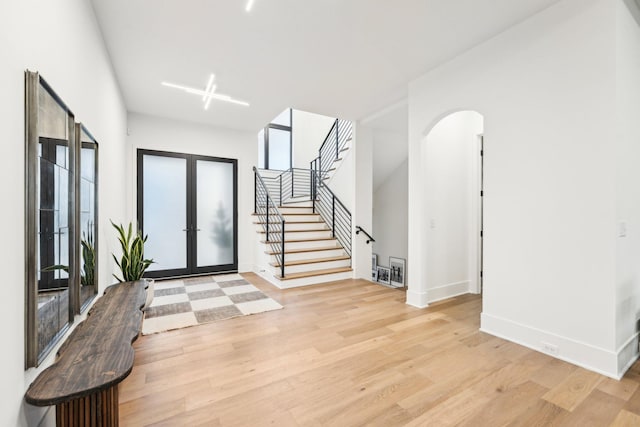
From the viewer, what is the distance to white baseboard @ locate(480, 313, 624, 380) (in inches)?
80.2

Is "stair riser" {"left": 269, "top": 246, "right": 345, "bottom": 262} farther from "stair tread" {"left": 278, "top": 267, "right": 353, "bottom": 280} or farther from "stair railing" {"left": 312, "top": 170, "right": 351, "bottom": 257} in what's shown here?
Answer: "stair tread" {"left": 278, "top": 267, "right": 353, "bottom": 280}

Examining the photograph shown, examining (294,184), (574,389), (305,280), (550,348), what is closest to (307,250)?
(305,280)

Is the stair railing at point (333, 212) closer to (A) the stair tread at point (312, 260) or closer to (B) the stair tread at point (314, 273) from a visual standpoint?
(A) the stair tread at point (312, 260)

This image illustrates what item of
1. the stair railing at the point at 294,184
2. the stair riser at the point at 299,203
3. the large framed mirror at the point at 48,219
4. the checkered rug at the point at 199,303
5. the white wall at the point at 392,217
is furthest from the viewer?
the stair railing at the point at 294,184

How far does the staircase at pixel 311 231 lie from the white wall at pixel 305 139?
3.65ft

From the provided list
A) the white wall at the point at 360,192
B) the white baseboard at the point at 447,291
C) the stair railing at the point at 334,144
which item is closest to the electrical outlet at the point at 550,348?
the white baseboard at the point at 447,291

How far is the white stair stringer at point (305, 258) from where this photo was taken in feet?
15.2

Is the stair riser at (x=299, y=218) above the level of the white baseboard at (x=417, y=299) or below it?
above

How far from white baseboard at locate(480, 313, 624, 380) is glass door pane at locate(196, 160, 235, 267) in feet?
14.9

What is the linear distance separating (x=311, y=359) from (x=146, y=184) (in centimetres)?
437

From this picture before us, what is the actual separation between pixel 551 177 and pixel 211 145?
523cm

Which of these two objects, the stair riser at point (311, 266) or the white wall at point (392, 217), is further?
the white wall at point (392, 217)

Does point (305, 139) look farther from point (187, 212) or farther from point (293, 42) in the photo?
point (293, 42)

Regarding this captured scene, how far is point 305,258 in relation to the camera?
502 centimetres
